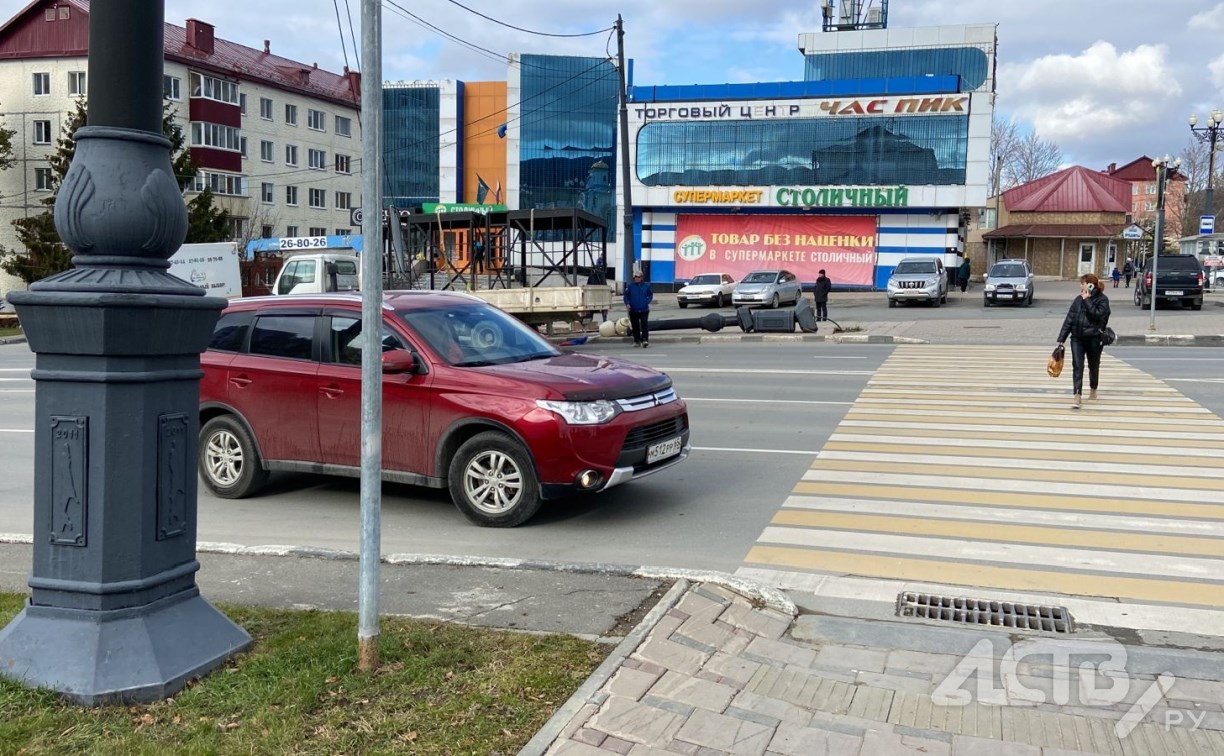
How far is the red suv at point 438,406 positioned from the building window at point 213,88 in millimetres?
55091

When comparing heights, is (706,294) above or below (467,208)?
below

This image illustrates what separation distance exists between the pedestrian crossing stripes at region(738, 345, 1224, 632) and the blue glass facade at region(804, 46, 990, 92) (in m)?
56.9

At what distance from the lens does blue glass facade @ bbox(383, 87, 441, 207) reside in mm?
72188

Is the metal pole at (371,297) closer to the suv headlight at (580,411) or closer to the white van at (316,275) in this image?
the suv headlight at (580,411)

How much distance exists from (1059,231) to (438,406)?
62496 millimetres

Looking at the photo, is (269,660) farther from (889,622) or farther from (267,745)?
(889,622)

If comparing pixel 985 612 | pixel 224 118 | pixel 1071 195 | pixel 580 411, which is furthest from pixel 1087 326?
pixel 1071 195

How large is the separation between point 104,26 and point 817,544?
16.7 feet

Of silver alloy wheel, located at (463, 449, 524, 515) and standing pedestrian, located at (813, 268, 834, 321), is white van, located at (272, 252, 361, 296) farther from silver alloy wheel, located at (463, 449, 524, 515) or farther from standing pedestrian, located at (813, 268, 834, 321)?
silver alloy wheel, located at (463, 449, 524, 515)

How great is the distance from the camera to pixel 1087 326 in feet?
43.1

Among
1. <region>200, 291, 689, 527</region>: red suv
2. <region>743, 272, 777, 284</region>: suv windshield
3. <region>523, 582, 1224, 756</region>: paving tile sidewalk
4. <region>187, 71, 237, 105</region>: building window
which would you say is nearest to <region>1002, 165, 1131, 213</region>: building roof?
<region>743, 272, 777, 284</region>: suv windshield

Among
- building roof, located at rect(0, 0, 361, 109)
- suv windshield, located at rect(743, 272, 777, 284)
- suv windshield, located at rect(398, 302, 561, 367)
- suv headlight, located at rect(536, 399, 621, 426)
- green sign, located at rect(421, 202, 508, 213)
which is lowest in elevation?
suv headlight, located at rect(536, 399, 621, 426)

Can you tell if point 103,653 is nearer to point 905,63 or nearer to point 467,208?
point 467,208

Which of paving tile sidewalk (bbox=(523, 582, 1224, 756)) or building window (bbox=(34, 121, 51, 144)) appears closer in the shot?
paving tile sidewalk (bbox=(523, 582, 1224, 756))
